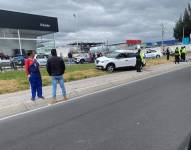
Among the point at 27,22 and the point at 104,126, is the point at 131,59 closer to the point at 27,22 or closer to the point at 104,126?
the point at 104,126

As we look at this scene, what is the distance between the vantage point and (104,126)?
27.5 feet

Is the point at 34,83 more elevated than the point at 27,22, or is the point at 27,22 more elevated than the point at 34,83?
the point at 27,22

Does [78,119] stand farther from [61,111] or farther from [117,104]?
[117,104]

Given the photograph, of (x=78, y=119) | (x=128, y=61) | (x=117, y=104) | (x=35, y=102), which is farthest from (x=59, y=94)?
(x=128, y=61)

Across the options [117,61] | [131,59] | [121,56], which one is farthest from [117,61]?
[131,59]

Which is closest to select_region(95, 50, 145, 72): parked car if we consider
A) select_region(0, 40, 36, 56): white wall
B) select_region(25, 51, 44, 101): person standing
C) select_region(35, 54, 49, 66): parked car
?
select_region(35, 54, 49, 66): parked car

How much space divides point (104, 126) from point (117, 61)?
72.7ft

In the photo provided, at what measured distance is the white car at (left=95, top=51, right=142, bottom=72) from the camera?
30.1m

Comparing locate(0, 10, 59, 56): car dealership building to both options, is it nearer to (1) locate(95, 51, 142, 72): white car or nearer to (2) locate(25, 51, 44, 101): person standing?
(1) locate(95, 51, 142, 72): white car

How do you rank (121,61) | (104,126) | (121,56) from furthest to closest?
(121,56), (121,61), (104,126)

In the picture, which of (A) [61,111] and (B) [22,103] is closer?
(A) [61,111]

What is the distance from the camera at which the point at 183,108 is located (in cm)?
1040

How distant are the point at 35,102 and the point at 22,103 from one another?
592 mm

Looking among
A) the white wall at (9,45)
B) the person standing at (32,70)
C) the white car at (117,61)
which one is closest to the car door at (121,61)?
the white car at (117,61)
